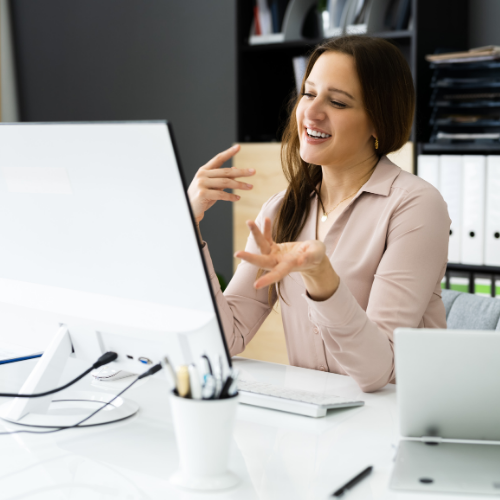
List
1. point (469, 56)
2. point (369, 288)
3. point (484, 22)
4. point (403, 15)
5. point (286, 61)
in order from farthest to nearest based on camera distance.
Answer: point (286, 61) < point (484, 22) < point (403, 15) < point (469, 56) < point (369, 288)

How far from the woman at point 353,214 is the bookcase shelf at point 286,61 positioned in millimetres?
788

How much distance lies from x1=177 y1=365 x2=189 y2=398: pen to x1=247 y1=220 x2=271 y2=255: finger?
0.24 m

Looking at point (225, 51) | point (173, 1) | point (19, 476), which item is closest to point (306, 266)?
point (19, 476)

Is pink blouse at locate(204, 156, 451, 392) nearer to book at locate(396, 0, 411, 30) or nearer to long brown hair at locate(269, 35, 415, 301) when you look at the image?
long brown hair at locate(269, 35, 415, 301)

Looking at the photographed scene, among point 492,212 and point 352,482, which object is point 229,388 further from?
point 492,212

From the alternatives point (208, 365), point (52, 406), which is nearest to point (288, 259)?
point (208, 365)

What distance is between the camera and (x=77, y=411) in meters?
0.96

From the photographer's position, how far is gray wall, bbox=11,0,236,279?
282cm

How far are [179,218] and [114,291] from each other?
17 cm

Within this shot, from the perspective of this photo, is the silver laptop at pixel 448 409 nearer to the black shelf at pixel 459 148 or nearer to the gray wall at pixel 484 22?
the black shelf at pixel 459 148

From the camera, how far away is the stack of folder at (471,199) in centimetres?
201

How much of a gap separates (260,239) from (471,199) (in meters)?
1.35

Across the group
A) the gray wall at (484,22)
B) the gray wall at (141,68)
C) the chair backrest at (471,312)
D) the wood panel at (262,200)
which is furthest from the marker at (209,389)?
the gray wall at (141,68)

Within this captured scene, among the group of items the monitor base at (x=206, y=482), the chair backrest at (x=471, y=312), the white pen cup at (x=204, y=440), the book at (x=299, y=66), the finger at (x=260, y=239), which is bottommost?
the chair backrest at (x=471, y=312)
